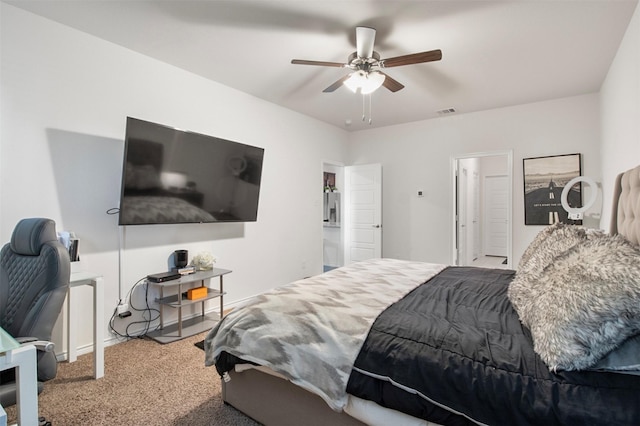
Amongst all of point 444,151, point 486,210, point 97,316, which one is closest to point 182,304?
point 97,316

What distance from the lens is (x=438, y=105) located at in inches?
180

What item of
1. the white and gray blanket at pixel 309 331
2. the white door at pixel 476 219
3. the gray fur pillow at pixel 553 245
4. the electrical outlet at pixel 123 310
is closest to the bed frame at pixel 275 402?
the white and gray blanket at pixel 309 331

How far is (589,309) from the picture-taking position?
1.08m

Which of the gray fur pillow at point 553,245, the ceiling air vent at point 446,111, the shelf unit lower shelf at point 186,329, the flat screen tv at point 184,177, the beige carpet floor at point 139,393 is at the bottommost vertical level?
the beige carpet floor at point 139,393

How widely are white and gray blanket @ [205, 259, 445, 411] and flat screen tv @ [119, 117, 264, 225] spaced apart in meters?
1.60

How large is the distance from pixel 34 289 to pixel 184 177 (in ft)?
5.78

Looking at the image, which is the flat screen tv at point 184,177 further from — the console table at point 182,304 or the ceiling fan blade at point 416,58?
the ceiling fan blade at point 416,58

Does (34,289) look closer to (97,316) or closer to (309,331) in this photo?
(97,316)

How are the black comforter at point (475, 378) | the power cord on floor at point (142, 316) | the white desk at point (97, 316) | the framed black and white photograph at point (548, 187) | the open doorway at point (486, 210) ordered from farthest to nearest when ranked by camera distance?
the open doorway at point (486, 210), the framed black and white photograph at point (548, 187), the power cord on floor at point (142, 316), the white desk at point (97, 316), the black comforter at point (475, 378)

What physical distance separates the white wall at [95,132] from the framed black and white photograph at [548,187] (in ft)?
12.2

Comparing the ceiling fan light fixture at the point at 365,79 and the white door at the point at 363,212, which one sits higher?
the ceiling fan light fixture at the point at 365,79

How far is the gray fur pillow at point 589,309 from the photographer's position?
1.05m

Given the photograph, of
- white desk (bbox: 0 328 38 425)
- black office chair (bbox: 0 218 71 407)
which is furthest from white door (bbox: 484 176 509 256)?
white desk (bbox: 0 328 38 425)

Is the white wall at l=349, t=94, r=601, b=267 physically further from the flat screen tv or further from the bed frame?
the bed frame
